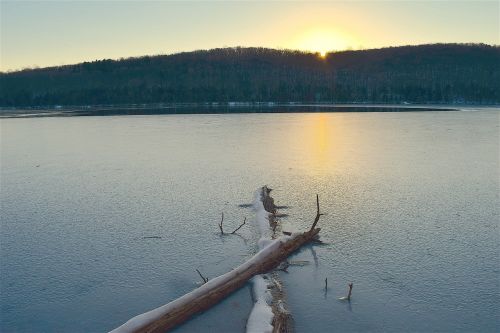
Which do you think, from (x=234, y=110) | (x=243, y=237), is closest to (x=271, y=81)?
(x=234, y=110)

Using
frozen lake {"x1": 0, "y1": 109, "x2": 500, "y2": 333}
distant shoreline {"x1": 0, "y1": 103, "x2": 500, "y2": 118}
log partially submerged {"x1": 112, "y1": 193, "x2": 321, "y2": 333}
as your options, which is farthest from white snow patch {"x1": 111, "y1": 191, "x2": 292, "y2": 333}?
distant shoreline {"x1": 0, "y1": 103, "x2": 500, "y2": 118}

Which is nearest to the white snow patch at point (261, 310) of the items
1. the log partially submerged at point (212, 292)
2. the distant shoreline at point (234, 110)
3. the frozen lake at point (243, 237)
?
the frozen lake at point (243, 237)

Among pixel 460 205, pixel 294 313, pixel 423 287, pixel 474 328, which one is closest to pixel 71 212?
pixel 294 313

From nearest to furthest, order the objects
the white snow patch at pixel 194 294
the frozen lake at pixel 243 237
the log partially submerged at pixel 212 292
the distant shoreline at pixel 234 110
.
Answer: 1. the white snow patch at pixel 194 294
2. the log partially submerged at pixel 212 292
3. the frozen lake at pixel 243 237
4. the distant shoreline at pixel 234 110

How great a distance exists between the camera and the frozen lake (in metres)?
6.70

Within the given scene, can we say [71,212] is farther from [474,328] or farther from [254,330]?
[474,328]

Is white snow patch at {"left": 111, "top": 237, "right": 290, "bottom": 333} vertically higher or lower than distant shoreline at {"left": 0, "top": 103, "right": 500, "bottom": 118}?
lower

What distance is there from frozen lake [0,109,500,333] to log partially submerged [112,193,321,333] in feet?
0.64

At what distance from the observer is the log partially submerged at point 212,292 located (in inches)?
237

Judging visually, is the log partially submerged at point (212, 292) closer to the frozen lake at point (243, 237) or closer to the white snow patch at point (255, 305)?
the white snow patch at point (255, 305)

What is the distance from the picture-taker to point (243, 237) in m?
9.84

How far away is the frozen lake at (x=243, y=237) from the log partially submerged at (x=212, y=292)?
0.64 feet

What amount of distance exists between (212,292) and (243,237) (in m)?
2.97

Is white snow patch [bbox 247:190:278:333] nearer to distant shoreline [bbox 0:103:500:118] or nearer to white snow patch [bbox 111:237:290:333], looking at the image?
white snow patch [bbox 111:237:290:333]
